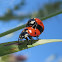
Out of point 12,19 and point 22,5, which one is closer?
point 12,19

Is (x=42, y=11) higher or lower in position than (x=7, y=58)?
higher

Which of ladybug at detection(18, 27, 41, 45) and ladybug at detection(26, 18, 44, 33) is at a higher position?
ladybug at detection(26, 18, 44, 33)

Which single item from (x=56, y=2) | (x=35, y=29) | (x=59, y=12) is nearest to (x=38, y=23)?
(x=35, y=29)

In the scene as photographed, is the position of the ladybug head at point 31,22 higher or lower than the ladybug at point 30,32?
higher

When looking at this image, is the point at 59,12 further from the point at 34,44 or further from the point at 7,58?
the point at 7,58

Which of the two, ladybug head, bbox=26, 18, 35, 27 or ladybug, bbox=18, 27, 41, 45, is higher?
ladybug head, bbox=26, 18, 35, 27

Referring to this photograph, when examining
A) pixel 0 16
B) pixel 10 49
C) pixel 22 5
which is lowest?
pixel 10 49

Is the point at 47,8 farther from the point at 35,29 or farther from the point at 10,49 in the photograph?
the point at 10,49

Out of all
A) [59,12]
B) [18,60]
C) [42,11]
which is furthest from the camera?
[42,11]

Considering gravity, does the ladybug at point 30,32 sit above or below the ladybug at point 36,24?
below

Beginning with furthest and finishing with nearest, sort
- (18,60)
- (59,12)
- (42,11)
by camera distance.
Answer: (42,11), (18,60), (59,12)
